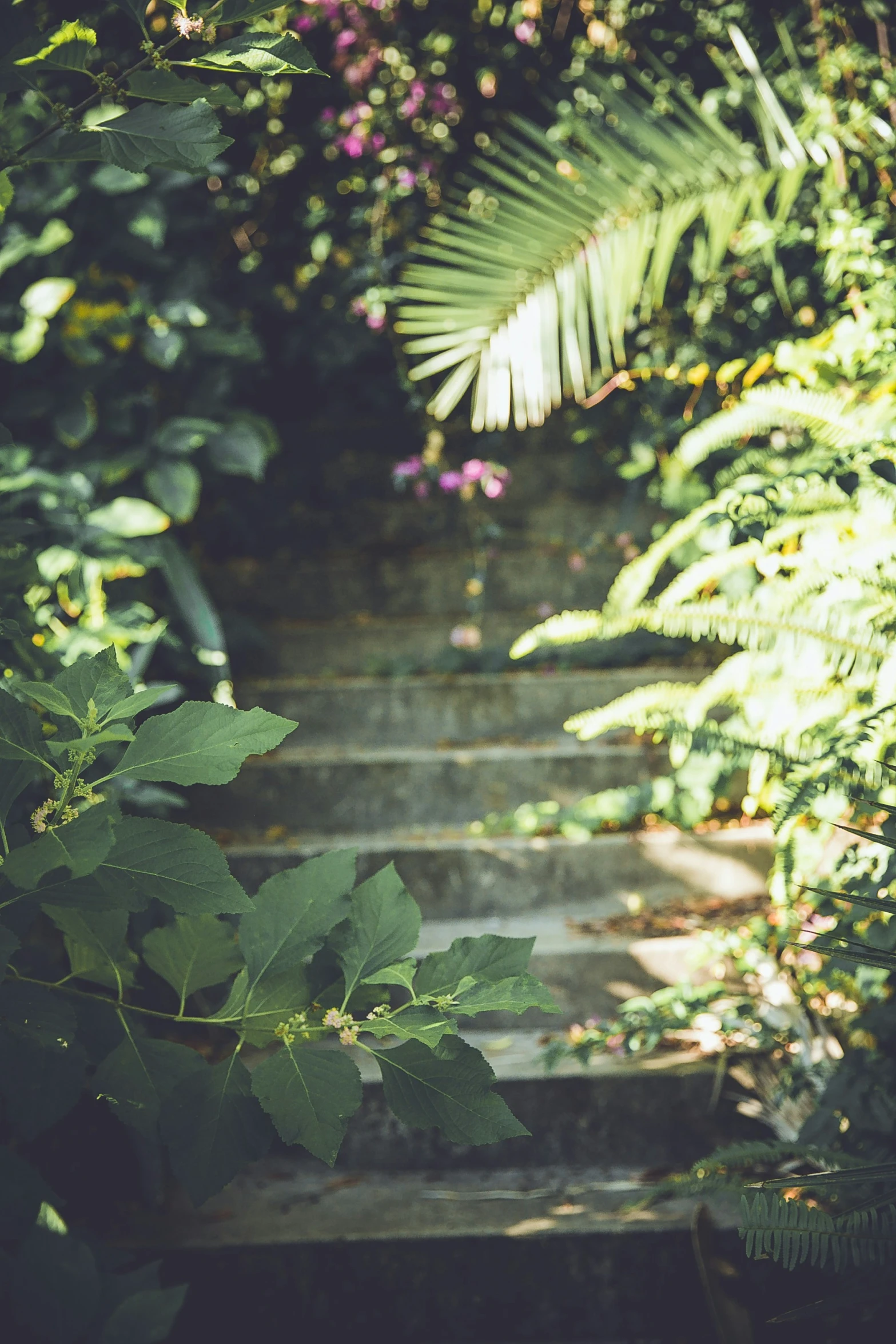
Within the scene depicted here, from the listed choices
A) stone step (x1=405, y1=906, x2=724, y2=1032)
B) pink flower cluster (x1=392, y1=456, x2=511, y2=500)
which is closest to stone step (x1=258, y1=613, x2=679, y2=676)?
pink flower cluster (x1=392, y1=456, x2=511, y2=500)

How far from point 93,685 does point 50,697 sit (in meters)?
0.03

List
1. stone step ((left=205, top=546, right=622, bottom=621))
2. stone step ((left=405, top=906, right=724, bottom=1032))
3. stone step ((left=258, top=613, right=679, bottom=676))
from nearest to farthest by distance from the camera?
1. stone step ((left=405, top=906, right=724, bottom=1032))
2. stone step ((left=258, top=613, right=679, bottom=676))
3. stone step ((left=205, top=546, right=622, bottom=621))

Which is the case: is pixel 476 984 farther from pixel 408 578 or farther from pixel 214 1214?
→ pixel 408 578

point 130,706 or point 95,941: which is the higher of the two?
point 130,706

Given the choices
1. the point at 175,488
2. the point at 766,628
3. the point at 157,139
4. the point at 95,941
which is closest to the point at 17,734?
the point at 95,941

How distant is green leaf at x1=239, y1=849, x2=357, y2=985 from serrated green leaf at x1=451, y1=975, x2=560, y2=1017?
0.31 feet

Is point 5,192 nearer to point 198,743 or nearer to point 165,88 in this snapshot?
point 165,88

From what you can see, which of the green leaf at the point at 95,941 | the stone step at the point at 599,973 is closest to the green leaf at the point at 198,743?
the green leaf at the point at 95,941

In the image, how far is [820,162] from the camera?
6.63 ft

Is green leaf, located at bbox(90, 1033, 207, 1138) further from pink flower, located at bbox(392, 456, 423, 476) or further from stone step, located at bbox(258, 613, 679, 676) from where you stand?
pink flower, located at bbox(392, 456, 423, 476)

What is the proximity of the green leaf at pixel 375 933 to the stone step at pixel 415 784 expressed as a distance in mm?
1739

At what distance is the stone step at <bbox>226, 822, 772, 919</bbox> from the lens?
2.04m

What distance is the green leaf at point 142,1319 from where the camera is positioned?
15.0 inches

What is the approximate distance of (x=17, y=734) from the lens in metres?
0.49
